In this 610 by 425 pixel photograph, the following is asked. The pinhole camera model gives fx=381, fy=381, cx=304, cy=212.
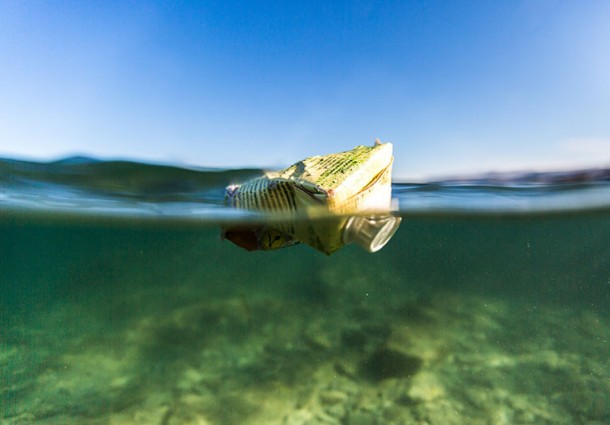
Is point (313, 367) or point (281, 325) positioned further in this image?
point (281, 325)

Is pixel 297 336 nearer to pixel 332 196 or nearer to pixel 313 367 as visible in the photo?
pixel 313 367

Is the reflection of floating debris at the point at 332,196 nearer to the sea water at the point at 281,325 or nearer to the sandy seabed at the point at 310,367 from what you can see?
the sea water at the point at 281,325

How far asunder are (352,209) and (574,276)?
1693 cm

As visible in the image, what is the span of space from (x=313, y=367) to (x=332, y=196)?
17.5 feet

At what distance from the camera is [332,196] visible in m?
4.05

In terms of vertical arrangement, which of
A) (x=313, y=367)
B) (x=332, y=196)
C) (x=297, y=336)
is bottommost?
(x=313, y=367)

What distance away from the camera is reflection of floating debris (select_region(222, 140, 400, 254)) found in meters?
4.22

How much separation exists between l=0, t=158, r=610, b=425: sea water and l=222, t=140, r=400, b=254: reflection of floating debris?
4.61ft

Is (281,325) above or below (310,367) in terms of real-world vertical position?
above

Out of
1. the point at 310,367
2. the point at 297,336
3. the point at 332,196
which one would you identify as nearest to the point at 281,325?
the point at 297,336

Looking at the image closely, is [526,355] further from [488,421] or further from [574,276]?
[574,276]

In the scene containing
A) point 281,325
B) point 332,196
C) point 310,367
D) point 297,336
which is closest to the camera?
point 332,196

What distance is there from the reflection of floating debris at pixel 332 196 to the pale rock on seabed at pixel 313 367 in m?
3.64

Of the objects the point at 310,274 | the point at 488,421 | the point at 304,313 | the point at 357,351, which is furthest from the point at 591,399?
the point at 310,274
